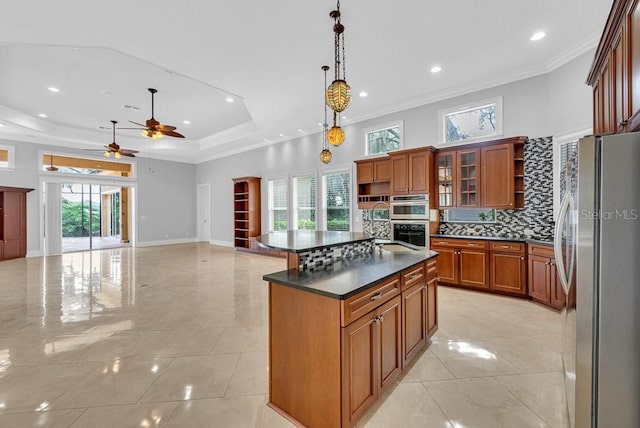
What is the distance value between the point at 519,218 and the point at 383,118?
10.9 feet

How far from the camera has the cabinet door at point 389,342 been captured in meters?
1.91

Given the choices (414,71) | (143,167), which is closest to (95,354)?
(414,71)

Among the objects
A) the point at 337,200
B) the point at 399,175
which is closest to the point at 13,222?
the point at 337,200

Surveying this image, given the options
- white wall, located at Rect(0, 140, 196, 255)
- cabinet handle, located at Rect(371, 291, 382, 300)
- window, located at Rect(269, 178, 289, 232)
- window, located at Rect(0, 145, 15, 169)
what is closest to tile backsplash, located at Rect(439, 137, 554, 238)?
cabinet handle, located at Rect(371, 291, 382, 300)

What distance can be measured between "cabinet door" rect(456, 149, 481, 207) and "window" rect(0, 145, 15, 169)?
37.9 ft

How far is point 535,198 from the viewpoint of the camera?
4320 mm

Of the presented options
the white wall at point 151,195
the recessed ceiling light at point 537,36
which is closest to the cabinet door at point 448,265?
the recessed ceiling light at point 537,36

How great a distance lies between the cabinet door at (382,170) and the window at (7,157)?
1009 cm

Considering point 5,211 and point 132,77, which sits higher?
point 132,77

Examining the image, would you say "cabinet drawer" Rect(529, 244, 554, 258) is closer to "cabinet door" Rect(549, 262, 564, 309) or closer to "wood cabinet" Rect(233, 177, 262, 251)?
"cabinet door" Rect(549, 262, 564, 309)

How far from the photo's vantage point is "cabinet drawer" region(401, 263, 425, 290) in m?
2.21

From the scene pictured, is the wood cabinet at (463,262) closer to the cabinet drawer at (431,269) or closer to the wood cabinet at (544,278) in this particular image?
the wood cabinet at (544,278)

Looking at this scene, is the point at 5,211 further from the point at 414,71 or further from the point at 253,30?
the point at 414,71

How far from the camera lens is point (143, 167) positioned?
33.8 feet
